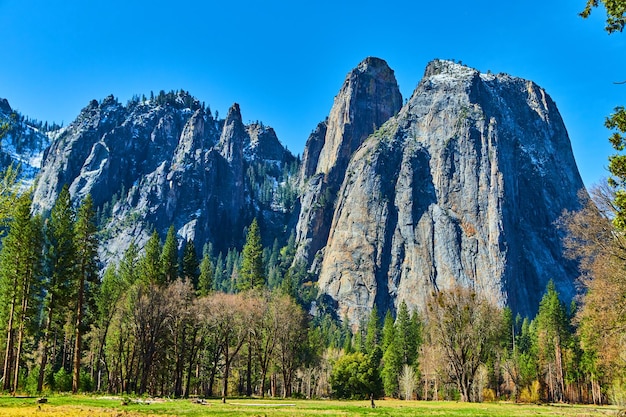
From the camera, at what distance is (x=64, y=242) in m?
46.2

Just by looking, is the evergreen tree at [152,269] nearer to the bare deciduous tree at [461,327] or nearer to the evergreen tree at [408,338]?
the bare deciduous tree at [461,327]

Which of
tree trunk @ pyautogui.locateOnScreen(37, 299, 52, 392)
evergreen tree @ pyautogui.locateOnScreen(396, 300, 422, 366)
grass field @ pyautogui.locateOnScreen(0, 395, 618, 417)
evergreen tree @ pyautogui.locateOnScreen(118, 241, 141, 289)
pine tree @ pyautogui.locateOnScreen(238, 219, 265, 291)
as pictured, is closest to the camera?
grass field @ pyautogui.locateOnScreen(0, 395, 618, 417)

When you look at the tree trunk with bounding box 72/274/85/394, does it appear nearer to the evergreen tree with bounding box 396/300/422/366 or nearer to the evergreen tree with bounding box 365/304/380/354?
the evergreen tree with bounding box 396/300/422/366

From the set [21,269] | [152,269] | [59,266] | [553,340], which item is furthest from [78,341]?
[553,340]

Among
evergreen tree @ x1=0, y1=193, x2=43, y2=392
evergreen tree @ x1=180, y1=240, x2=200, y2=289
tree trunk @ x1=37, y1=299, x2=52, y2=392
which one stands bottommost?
tree trunk @ x1=37, y1=299, x2=52, y2=392

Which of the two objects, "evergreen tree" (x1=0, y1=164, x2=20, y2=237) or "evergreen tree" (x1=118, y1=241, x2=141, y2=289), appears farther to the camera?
"evergreen tree" (x1=118, y1=241, x2=141, y2=289)

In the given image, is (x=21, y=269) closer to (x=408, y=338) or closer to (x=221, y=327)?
(x=221, y=327)

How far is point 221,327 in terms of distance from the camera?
5519 cm

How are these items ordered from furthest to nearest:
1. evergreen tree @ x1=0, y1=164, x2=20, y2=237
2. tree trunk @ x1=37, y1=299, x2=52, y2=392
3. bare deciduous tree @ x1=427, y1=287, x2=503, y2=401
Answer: bare deciduous tree @ x1=427, y1=287, x2=503, y2=401 < tree trunk @ x1=37, y1=299, x2=52, y2=392 < evergreen tree @ x1=0, y1=164, x2=20, y2=237

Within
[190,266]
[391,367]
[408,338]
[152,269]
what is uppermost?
[190,266]

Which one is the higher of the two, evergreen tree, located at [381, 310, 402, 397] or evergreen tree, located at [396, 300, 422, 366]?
evergreen tree, located at [396, 300, 422, 366]

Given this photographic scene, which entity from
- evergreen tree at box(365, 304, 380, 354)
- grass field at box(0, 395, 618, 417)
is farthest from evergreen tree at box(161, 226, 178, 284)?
evergreen tree at box(365, 304, 380, 354)

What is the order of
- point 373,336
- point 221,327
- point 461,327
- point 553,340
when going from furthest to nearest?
1. point 373,336
2. point 553,340
3. point 221,327
4. point 461,327

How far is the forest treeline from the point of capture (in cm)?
3547
